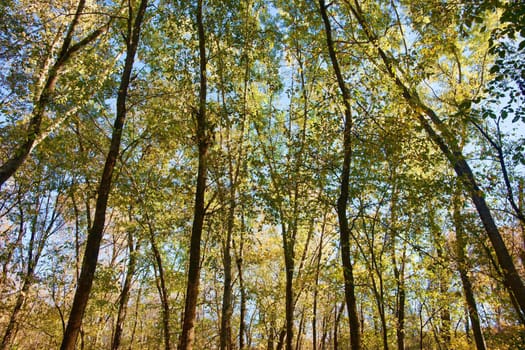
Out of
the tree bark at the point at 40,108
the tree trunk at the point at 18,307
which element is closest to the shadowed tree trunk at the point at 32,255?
the tree trunk at the point at 18,307

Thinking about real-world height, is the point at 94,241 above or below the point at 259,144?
below

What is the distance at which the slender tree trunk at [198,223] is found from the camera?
7.06 m

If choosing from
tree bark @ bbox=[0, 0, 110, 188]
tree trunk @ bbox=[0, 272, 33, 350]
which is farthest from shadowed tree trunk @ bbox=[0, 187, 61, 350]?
tree bark @ bbox=[0, 0, 110, 188]

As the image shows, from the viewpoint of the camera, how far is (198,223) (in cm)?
799

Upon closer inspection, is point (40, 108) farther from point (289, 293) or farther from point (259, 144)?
point (289, 293)

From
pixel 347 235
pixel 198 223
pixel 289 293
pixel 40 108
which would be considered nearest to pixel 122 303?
pixel 289 293

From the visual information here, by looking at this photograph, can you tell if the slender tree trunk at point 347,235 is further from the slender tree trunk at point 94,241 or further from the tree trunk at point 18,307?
the tree trunk at point 18,307

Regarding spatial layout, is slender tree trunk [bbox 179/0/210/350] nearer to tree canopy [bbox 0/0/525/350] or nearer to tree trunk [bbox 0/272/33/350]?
tree canopy [bbox 0/0/525/350]

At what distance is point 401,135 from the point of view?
7156 mm

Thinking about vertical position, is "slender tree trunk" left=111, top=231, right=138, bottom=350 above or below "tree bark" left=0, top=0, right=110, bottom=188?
below

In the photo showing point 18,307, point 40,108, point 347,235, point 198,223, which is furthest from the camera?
point 18,307

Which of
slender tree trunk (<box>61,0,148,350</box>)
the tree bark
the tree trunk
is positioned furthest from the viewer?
the tree trunk

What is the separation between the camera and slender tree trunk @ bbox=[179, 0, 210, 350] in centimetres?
706

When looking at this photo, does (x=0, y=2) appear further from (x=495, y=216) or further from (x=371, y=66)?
(x=495, y=216)
